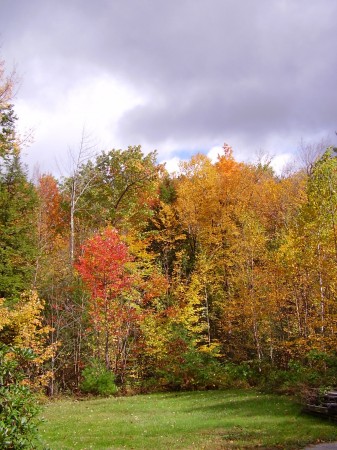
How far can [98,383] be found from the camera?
689 inches

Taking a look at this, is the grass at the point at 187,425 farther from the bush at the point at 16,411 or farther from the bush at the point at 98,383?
the bush at the point at 16,411

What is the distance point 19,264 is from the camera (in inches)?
789

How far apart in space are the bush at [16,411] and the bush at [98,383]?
44.7 ft

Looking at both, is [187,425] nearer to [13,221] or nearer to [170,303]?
[170,303]

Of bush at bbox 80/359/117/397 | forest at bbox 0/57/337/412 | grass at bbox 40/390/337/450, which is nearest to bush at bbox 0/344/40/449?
grass at bbox 40/390/337/450

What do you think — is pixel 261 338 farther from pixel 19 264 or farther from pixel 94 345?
pixel 19 264

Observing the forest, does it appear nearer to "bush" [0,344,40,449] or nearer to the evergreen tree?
the evergreen tree

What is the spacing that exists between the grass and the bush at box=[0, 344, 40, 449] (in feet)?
11.0

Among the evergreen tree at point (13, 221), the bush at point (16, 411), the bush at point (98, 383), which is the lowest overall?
the bush at point (98, 383)

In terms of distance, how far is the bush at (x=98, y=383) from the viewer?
683 inches

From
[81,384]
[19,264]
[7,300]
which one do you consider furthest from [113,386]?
[19,264]

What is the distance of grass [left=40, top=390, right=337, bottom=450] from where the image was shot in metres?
8.33

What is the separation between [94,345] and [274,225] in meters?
14.6

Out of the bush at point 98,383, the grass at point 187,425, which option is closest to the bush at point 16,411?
the grass at point 187,425
